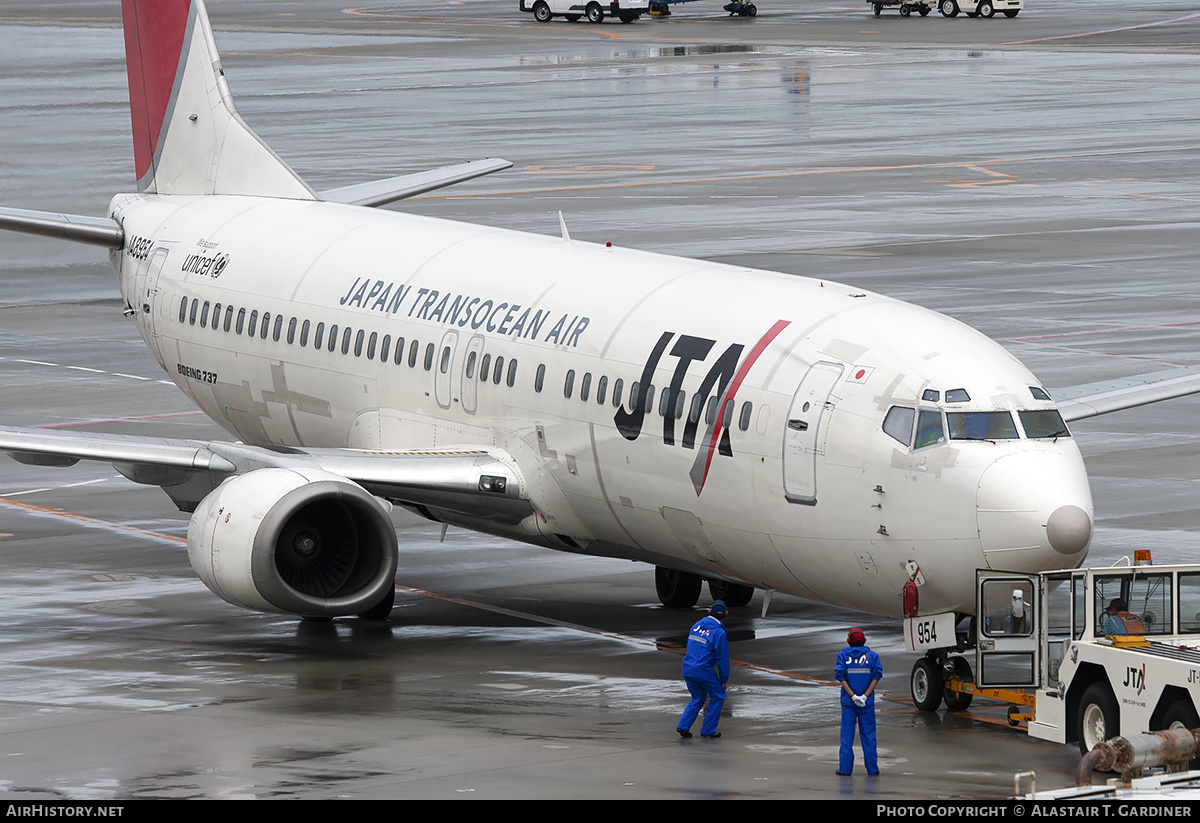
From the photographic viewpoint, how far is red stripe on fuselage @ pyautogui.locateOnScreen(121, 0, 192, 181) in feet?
129

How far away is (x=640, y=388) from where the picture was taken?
88.7ft

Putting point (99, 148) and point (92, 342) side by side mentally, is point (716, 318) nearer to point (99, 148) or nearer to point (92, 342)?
point (92, 342)

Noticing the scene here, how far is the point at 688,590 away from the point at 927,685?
6395mm

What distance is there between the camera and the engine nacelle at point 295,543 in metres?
27.0

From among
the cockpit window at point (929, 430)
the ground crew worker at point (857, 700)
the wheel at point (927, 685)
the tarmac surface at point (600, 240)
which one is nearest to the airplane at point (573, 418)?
the cockpit window at point (929, 430)

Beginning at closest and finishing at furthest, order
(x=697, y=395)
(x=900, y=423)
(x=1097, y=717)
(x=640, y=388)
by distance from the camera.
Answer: (x=1097, y=717) < (x=900, y=423) < (x=697, y=395) < (x=640, y=388)

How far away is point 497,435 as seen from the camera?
29.5 m

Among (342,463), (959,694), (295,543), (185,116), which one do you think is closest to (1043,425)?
(959,694)

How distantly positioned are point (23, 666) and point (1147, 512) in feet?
58.2

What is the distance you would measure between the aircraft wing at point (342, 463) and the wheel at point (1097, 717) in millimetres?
9231

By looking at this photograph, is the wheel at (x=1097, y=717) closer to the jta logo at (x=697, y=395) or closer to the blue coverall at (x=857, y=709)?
the blue coverall at (x=857, y=709)

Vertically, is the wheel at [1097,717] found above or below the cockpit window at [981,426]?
below

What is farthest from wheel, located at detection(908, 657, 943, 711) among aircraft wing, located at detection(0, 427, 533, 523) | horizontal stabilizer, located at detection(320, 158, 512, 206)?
horizontal stabilizer, located at detection(320, 158, 512, 206)

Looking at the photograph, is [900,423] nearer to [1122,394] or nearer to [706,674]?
[706,674]
